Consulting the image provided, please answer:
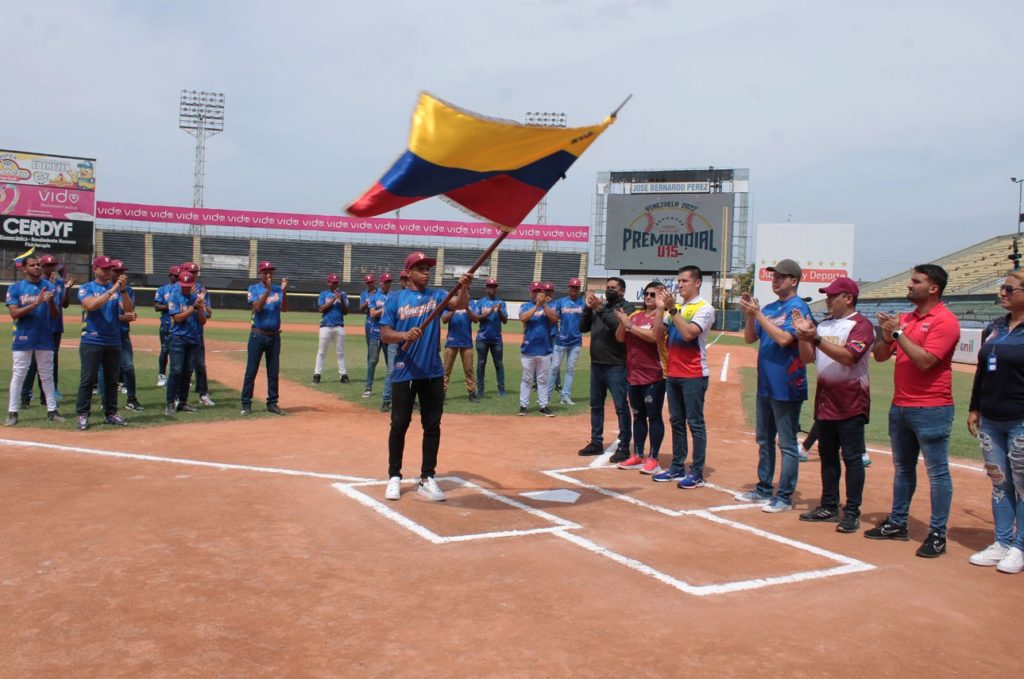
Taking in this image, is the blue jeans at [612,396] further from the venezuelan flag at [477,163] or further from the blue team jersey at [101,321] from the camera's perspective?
the blue team jersey at [101,321]

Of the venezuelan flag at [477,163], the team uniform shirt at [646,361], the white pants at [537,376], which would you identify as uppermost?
the venezuelan flag at [477,163]

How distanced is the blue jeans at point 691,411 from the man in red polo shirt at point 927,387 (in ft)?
6.40

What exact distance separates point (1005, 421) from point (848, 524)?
1.46m

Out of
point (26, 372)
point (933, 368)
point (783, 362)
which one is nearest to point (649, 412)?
point (783, 362)

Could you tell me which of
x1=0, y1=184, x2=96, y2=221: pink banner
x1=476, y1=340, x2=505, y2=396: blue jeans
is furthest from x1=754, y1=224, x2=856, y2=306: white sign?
x1=0, y1=184, x2=96, y2=221: pink banner

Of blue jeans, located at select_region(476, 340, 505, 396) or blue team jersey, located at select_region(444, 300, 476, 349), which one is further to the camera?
blue jeans, located at select_region(476, 340, 505, 396)

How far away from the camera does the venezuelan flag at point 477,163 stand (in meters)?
6.00

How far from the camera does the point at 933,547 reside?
18.6 feet

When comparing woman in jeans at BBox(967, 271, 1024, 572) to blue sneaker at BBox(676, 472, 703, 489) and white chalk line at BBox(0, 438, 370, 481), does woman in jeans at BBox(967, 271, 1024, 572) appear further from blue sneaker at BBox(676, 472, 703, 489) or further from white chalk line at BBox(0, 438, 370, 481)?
white chalk line at BBox(0, 438, 370, 481)

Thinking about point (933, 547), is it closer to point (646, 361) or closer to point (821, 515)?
point (821, 515)

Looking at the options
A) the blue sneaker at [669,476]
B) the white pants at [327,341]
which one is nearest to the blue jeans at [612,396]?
the blue sneaker at [669,476]

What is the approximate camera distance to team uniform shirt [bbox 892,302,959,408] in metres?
5.60

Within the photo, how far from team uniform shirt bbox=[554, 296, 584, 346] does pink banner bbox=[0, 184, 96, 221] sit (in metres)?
45.5

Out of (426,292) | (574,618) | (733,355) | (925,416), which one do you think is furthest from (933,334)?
(733,355)
